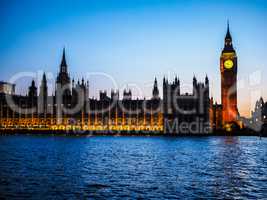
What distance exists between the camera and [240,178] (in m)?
23.6

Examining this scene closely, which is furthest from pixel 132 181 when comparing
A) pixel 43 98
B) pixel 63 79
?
pixel 63 79

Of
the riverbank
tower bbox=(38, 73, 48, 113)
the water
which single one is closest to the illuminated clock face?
the riverbank

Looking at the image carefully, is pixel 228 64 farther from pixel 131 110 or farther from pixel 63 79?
pixel 63 79

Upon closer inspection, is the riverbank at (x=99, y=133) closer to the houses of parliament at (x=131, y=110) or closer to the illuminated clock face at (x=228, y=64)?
the houses of parliament at (x=131, y=110)

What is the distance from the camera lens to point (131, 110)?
114m

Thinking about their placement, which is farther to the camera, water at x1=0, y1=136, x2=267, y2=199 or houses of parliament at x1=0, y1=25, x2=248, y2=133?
houses of parliament at x1=0, y1=25, x2=248, y2=133

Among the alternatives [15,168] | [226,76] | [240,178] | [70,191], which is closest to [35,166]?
[15,168]

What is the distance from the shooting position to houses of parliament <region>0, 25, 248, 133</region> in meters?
109

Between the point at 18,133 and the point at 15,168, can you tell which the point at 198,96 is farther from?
the point at 15,168

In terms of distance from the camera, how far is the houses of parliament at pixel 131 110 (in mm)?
108562

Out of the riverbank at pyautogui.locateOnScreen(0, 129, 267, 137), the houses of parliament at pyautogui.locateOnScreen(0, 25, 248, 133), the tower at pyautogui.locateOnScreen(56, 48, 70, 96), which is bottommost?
the riverbank at pyautogui.locateOnScreen(0, 129, 267, 137)

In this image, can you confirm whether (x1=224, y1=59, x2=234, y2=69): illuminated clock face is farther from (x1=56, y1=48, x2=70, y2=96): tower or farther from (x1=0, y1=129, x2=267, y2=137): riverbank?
(x1=56, y1=48, x2=70, y2=96): tower

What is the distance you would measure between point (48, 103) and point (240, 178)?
10498 cm

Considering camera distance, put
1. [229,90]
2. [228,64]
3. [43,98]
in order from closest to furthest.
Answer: [229,90]
[43,98]
[228,64]
